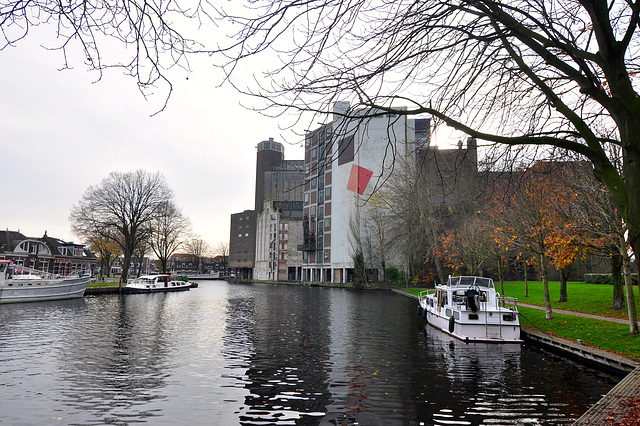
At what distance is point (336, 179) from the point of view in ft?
292

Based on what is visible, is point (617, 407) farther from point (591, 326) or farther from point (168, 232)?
point (168, 232)

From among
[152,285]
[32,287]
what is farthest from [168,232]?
[32,287]

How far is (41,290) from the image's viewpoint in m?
38.4

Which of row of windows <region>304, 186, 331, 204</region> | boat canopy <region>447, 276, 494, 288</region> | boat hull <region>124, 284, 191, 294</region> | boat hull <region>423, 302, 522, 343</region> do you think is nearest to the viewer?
boat hull <region>423, 302, 522, 343</region>

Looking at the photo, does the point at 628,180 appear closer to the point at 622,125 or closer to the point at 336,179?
the point at 622,125

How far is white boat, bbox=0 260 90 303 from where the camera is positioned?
36000 mm

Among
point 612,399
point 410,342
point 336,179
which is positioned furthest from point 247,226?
point 612,399

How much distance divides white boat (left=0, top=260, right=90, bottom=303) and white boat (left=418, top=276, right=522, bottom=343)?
3497 cm

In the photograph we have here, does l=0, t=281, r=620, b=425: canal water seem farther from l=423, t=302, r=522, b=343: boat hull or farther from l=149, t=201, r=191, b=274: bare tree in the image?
l=149, t=201, r=191, b=274: bare tree

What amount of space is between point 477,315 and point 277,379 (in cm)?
1230

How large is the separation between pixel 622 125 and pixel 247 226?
134705 millimetres

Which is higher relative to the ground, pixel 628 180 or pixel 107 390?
pixel 628 180

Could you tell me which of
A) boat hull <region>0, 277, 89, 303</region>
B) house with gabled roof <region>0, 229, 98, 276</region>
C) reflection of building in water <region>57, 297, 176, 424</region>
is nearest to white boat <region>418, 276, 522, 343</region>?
reflection of building in water <region>57, 297, 176, 424</region>

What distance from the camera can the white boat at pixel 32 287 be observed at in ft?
118
